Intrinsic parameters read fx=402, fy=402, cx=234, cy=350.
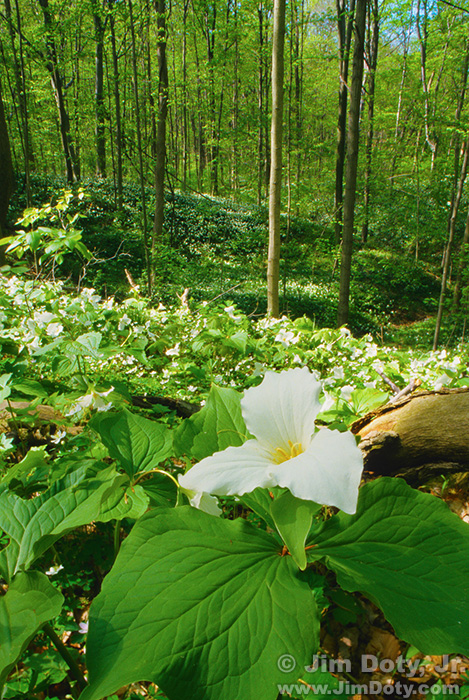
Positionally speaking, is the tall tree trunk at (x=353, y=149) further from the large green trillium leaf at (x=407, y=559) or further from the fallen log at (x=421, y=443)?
the large green trillium leaf at (x=407, y=559)

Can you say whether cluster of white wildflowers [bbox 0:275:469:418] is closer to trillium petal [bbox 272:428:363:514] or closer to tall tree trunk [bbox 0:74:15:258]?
trillium petal [bbox 272:428:363:514]

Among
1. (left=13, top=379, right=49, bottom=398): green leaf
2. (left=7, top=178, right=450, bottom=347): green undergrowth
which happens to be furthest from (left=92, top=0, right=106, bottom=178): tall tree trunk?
(left=13, top=379, right=49, bottom=398): green leaf

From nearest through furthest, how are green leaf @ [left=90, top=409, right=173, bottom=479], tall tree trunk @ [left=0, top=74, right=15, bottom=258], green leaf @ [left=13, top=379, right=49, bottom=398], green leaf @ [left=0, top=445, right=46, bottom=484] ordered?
green leaf @ [left=90, top=409, right=173, bottom=479]
green leaf @ [left=0, top=445, right=46, bottom=484]
green leaf @ [left=13, top=379, right=49, bottom=398]
tall tree trunk @ [left=0, top=74, right=15, bottom=258]

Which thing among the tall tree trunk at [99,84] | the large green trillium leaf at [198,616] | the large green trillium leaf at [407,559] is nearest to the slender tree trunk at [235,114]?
the tall tree trunk at [99,84]

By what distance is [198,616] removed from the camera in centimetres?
70

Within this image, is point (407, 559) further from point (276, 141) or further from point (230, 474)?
point (276, 141)

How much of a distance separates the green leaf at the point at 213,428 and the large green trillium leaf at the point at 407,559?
0.32 meters

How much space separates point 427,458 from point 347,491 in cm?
137

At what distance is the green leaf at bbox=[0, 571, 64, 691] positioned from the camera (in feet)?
2.01

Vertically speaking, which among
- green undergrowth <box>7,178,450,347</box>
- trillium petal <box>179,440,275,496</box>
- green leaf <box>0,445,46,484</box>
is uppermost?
trillium petal <box>179,440,275,496</box>

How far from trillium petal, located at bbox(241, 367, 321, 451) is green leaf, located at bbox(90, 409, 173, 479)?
0.36 metres

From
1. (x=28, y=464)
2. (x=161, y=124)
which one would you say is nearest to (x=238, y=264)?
(x=161, y=124)

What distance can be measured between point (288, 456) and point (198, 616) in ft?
1.10

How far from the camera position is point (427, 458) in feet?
5.83
